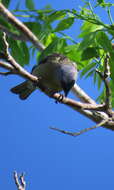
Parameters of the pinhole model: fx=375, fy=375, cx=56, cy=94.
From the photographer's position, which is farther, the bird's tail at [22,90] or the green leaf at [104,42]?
the bird's tail at [22,90]

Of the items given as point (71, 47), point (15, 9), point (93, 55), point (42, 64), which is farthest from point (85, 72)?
point (42, 64)

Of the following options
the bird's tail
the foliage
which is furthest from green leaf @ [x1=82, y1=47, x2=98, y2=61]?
the bird's tail

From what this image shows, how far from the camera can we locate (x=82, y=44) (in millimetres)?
2619

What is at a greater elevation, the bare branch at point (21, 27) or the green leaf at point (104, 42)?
the green leaf at point (104, 42)

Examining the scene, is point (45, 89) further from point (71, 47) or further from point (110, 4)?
point (110, 4)

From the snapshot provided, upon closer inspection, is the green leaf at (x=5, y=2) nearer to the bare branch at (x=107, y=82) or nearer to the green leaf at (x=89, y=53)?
the green leaf at (x=89, y=53)

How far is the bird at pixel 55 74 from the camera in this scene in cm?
414

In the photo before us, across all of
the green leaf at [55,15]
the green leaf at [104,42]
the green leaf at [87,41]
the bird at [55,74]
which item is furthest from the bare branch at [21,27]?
the bird at [55,74]

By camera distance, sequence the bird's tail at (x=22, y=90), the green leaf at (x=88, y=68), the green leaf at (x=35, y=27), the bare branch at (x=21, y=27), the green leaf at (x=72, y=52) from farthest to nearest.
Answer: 1. the bird's tail at (x=22, y=90)
2. the green leaf at (x=88, y=68)
3. the green leaf at (x=72, y=52)
4. the green leaf at (x=35, y=27)
5. the bare branch at (x=21, y=27)

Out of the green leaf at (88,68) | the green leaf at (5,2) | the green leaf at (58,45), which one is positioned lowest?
the green leaf at (88,68)

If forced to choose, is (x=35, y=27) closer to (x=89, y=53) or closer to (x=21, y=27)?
(x=89, y=53)

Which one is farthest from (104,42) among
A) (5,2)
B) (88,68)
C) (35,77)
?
(5,2)

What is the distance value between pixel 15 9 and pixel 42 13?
25 centimetres

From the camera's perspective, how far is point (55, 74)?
15.0 ft
